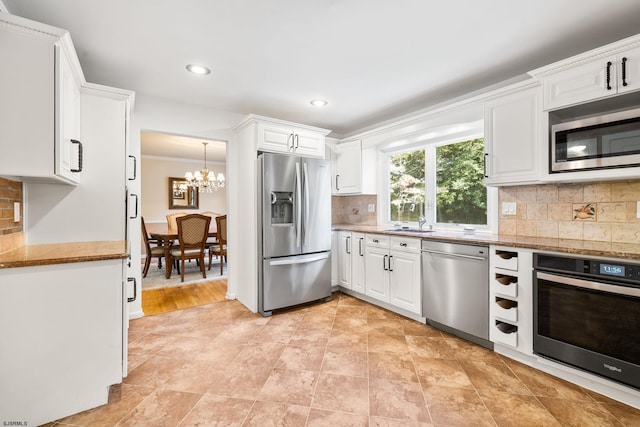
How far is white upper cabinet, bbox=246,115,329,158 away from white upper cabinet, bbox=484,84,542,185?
5.96 feet

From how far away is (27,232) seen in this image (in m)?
1.98

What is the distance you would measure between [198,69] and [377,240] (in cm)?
245

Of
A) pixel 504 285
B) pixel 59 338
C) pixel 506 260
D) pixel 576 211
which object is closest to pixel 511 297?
pixel 504 285

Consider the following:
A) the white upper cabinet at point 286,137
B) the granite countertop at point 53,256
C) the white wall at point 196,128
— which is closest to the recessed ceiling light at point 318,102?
the white upper cabinet at point 286,137

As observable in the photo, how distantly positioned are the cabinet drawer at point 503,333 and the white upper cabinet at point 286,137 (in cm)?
250

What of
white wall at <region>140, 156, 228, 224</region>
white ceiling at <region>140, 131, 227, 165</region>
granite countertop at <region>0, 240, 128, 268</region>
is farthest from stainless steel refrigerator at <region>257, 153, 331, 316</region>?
white wall at <region>140, 156, 228, 224</region>

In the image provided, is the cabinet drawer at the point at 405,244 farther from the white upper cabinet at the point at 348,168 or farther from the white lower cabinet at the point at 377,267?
the white upper cabinet at the point at 348,168

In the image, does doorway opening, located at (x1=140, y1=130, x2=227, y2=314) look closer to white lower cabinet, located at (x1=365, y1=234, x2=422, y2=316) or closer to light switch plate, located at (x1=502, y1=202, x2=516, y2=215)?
white lower cabinet, located at (x1=365, y1=234, x2=422, y2=316)

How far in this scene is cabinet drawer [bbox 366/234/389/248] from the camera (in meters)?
3.05

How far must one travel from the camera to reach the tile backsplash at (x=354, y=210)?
4074 mm

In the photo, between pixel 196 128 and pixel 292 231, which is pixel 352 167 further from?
pixel 196 128

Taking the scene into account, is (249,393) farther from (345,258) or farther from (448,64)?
(448,64)

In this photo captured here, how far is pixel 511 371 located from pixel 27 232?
3.58 m

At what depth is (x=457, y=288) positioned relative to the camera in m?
2.41
